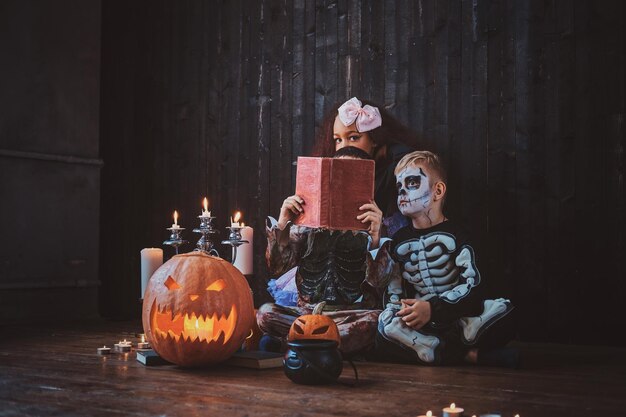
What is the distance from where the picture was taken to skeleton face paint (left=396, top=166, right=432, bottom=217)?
3.48 m

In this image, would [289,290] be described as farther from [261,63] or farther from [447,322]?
[261,63]

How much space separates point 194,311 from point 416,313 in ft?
3.10

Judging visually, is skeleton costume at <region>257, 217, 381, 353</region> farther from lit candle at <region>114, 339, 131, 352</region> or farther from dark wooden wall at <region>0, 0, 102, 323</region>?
dark wooden wall at <region>0, 0, 102, 323</region>

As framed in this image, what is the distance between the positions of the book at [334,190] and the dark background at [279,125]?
3.68 feet

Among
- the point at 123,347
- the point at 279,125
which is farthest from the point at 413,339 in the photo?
the point at 279,125

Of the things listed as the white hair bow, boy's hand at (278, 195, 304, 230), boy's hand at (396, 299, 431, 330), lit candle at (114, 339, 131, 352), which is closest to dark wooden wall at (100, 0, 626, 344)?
the white hair bow

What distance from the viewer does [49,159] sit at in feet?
17.3

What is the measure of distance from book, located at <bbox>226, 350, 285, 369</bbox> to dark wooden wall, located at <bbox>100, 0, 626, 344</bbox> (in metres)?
1.61

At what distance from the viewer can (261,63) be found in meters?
5.16

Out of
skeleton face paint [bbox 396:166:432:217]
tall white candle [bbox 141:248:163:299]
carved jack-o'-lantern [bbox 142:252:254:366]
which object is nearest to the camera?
carved jack-o'-lantern [bbox 142:252:254:366]

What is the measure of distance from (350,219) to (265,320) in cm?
65

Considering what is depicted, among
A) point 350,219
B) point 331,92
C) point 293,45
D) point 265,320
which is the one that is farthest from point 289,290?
point 293,45

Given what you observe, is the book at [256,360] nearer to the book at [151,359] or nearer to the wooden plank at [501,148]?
the book at [151,359]

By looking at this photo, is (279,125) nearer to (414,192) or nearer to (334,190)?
(414,192)
